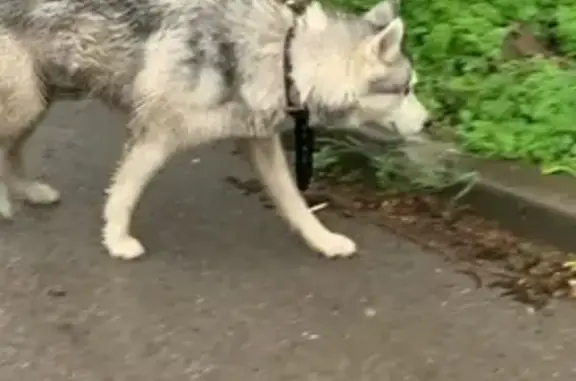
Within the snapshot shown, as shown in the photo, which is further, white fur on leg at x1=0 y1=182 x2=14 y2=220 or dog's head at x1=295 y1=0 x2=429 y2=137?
white fur on leg at x1=0 y1=182 x2=14 y2=220

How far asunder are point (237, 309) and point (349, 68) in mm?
1074

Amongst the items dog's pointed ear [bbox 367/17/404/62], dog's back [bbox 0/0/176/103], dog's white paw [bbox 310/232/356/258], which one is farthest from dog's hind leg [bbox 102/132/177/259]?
dog's pointed ear [bbox 367/17/404/62]

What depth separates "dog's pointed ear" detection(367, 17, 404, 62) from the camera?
467 cm

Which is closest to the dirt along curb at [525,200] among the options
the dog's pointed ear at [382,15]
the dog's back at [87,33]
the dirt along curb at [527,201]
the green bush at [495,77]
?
the dirt along curb at [527,201]

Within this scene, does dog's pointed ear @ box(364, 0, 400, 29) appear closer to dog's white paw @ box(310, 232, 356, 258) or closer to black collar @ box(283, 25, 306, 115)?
black collar @ box(283, 25, 306, 115)

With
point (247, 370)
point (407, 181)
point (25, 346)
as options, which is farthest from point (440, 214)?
point (25, 346)

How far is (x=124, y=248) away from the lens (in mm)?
5230

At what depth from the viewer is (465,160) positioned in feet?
19.1

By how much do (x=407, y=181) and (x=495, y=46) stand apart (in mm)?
1194

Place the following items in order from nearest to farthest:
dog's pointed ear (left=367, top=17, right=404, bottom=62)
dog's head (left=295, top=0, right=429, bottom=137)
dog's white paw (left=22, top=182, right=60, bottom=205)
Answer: dog's pointed ear (left=367, top=17, right=404, bottom=62)
dog's head (left=295, top=0, right=429, bottom=137)
dog's white paw (left=22, top=182, right=60, bottom=205)

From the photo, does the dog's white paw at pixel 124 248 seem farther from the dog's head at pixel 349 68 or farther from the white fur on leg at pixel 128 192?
the dog's head at pixel 349 68

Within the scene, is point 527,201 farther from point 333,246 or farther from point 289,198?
point 289,198

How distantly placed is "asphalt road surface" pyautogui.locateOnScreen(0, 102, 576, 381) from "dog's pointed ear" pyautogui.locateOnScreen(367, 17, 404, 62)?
97 cm

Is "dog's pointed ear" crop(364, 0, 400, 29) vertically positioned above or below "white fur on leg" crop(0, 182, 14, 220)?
above
